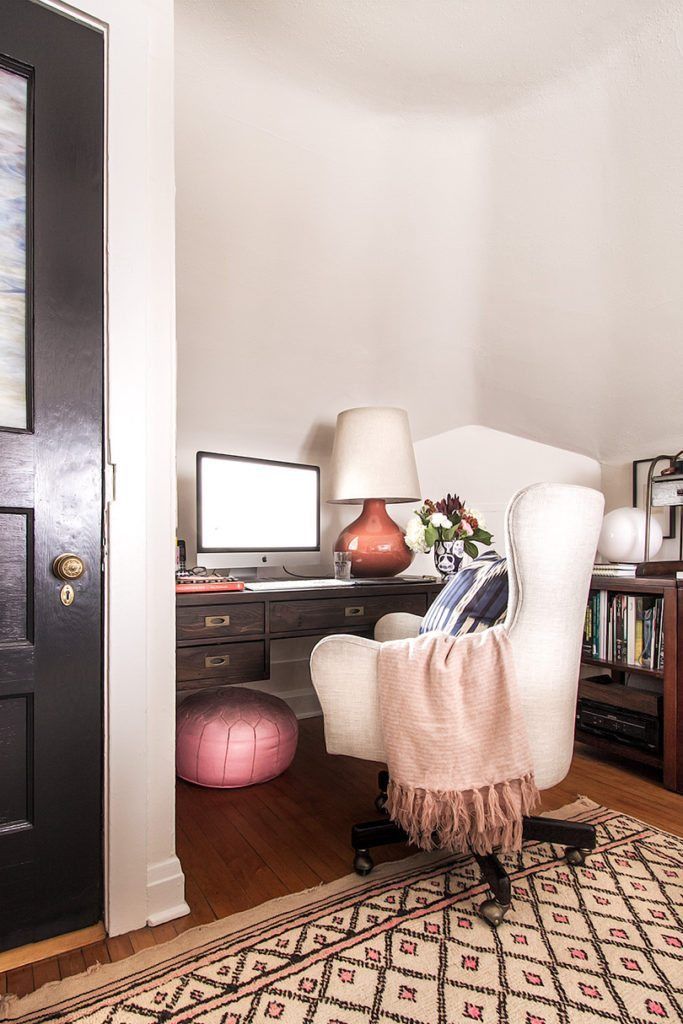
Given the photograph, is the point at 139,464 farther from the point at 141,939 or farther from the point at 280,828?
the point at 280,828

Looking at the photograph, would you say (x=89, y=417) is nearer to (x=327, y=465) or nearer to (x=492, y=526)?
(x=327, y=465)

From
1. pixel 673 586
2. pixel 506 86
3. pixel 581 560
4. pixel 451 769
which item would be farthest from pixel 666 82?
pixel 451 769

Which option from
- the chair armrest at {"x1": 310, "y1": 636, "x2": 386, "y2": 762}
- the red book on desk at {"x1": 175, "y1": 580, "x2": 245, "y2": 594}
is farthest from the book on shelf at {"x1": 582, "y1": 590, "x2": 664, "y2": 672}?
the red book on desk at {"x1": 175, "y1": 580, "x2": 245, "y2": 594}

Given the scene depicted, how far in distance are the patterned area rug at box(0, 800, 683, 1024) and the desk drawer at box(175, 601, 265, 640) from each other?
0.73 meters

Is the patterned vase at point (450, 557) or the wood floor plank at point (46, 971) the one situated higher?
the patterned vase at point (450, 557)

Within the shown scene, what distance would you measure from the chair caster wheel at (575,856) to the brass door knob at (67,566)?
1464 mm

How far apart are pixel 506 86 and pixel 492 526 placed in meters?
1.97

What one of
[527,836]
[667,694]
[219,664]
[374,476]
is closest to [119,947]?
[219,664]

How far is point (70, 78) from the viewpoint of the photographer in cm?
142

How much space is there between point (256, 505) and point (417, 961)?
1.62 m

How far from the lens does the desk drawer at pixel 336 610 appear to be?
6.70 feet

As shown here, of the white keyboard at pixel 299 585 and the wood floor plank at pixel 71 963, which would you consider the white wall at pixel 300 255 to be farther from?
the wood floor plank at pixel 71 963

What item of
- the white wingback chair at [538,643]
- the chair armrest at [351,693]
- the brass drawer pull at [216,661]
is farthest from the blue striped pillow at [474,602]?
the brass drawer pull at [216,661]

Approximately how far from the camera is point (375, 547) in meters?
2.64
